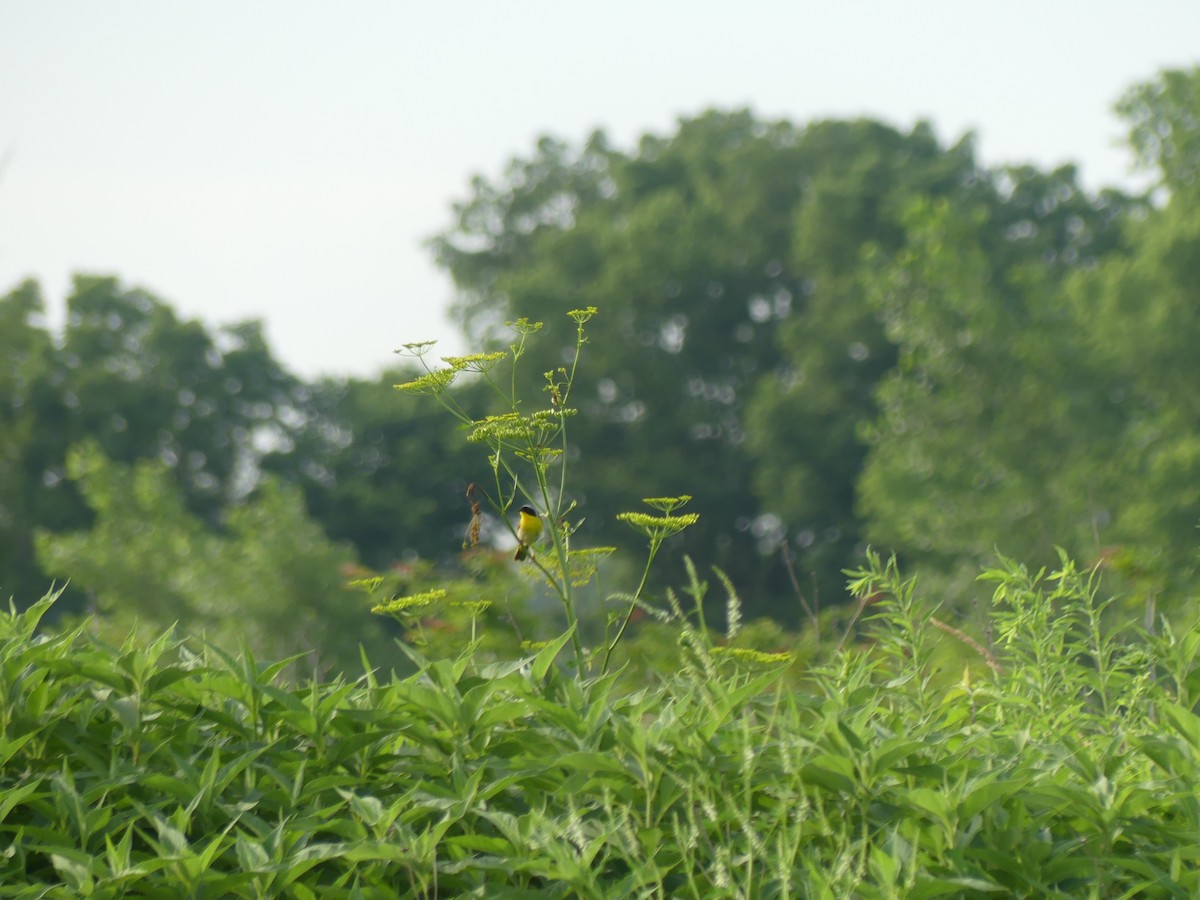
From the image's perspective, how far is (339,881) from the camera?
2.34 metres

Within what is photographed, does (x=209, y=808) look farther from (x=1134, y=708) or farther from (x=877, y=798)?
(x=1134, y=708)

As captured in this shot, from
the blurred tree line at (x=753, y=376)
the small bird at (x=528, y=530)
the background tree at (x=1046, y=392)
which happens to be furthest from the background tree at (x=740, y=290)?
the small bird at (x=528, y=530)

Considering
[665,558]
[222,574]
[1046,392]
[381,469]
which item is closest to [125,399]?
[381,469]

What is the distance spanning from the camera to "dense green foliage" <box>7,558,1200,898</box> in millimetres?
2334

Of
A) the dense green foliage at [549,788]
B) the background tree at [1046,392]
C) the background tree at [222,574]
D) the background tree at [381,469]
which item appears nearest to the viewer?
the dense green foliage at [549,788]

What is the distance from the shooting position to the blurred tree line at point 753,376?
26.5 m

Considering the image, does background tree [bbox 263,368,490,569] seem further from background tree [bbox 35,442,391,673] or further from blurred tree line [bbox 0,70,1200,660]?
background tree [bbox 35,442,391,673]

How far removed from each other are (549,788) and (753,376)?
126 feet

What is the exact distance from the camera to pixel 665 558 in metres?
4.62

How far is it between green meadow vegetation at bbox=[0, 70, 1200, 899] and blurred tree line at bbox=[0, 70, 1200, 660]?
12cm

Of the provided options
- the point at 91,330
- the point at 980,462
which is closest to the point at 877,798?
the point at 980,462

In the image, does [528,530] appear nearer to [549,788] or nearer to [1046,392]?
[549,788]

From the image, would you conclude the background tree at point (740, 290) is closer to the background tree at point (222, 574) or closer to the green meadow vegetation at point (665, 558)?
the green meadow vegetation at point (665, 558)

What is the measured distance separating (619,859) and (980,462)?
2532 centimetres
